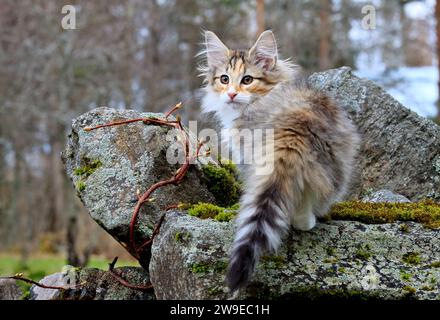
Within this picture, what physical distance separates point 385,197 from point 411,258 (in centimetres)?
165

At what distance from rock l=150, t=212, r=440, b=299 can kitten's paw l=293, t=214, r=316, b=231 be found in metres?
0.04

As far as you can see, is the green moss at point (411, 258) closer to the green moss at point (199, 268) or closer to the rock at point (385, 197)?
the green moss at point (199, 268)

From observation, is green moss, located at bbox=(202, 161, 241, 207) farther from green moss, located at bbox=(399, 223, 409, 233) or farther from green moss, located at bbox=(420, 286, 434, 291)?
green moss, located at bbox=(420, 286, 434, 291)

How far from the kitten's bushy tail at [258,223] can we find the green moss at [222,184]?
4.15ft

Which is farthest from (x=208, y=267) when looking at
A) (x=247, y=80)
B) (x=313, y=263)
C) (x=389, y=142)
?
(x=389, y=142)

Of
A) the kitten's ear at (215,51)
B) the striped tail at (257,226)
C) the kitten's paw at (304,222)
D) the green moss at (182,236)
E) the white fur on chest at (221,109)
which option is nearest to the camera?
the striped tail at (257,226)

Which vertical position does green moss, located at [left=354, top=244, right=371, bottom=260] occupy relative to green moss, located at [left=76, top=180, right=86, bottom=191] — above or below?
below

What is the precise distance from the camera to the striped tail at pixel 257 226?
2.91 meters

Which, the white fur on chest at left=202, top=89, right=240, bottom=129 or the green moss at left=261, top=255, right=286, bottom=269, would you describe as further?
the white fur on chest at left=202, top=89, right=240, bottom=129

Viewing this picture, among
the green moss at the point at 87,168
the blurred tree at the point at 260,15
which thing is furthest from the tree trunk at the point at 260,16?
the green moss at the point at 87,168

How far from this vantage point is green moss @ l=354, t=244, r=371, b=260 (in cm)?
358

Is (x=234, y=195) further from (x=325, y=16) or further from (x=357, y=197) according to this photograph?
(x=325, y=16)

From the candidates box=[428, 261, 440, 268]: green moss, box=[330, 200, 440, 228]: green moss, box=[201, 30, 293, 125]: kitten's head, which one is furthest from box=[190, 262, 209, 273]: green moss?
box=[201, 30, 293, 125]: kitten's head

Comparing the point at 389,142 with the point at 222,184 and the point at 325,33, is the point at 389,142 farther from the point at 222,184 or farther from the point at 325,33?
the point at 325,33
